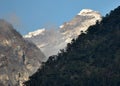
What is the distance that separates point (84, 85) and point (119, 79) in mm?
13232

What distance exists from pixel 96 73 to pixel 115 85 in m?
15.1

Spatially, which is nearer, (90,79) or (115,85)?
(115,85)

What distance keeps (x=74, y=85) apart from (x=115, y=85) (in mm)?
17242

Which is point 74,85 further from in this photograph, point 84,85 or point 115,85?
point 115,85

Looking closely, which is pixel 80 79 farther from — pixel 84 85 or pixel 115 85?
pixel 115 85

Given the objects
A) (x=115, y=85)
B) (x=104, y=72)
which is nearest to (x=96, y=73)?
(x=104, y=72)

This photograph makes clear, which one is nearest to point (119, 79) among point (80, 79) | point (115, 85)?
point (115, 85)

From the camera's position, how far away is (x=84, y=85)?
195625 mm

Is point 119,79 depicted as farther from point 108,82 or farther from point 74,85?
point 74,85

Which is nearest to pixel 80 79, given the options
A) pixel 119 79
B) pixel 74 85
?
pixel 74 85

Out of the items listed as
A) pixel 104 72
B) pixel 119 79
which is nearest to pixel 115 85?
pixel 119 79

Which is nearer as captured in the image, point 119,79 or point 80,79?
point 119,79

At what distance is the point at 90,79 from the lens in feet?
652

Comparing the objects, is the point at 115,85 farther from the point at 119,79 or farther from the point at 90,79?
the point at 90,79
